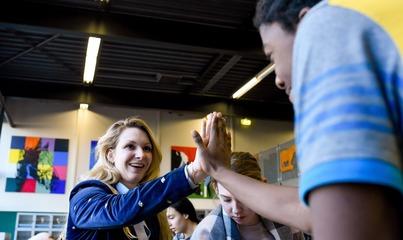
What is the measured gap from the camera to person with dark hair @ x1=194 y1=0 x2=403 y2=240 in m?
Answer: 0.46

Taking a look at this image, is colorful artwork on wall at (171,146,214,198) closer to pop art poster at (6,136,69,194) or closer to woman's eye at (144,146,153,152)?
pop art poster at (6,136,69,194)

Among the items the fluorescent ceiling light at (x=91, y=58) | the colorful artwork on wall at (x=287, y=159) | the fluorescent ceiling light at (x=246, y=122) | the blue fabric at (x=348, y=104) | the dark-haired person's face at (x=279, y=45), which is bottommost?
the blue fabric at (x=348, y=104)

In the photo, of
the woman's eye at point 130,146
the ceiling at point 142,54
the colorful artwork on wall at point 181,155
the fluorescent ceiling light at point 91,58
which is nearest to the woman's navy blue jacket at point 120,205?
the woman's eye at point 130,146

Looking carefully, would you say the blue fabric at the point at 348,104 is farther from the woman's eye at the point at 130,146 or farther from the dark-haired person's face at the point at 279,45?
the woman's eye at the point at 130,146

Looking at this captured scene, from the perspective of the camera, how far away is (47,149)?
11.6m

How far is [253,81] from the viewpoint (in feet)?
35.4

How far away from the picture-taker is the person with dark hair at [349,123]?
463 millimetres

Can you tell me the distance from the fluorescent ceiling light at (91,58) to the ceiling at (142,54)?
261mm

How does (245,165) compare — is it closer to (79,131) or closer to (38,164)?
(38,164)

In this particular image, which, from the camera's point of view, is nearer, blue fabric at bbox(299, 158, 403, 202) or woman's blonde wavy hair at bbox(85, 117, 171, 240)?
blue fabric at bbox(299, 158, 403, 202)

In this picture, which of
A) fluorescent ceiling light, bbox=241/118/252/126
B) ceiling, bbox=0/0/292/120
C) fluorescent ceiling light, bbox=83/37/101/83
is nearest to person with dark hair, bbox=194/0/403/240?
ceiling, bbox=0/0/292/120

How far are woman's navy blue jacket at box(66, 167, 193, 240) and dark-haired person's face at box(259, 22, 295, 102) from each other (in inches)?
42.6

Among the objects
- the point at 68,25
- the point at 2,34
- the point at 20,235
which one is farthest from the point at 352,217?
the point at 20,235

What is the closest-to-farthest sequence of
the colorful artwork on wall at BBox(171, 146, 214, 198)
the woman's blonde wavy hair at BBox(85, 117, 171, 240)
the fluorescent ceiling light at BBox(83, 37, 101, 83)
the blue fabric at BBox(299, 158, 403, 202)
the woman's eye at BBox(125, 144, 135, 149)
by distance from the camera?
the blue fabric at BBox(299, 158, 403, 202) < the woman's blonde wavy hair at BBox(85, 117, 171, 240) < the woman's eye at BBox(125, 144, 135, 149) < the fluorescent ceiling light at BBox(83, 37, 101, 83) < the colorful artwork on wall at BBox(171, 146, 214, 198)
